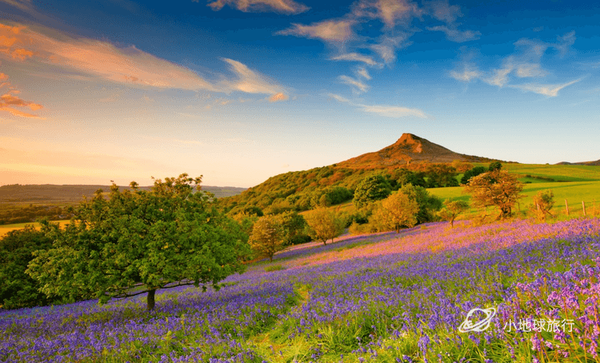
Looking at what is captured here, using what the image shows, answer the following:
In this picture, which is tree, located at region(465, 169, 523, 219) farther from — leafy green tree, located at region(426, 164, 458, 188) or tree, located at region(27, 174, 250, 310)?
leafy green tree, located at region(426, 164, 458, 188)

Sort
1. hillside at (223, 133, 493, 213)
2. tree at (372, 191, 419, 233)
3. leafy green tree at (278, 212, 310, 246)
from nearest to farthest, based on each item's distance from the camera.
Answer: tree at (372, 191, 419, 233) → leafy green tree at (278, 212, 310, 246) → hillside at (223, 133, 493, 213)

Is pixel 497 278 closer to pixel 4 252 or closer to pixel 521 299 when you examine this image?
pixel 521 299

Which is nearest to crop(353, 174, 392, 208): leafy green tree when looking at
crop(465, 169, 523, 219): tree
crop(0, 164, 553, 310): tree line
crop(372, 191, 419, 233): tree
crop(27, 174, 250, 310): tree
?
crop(372, 191, 419, 233): tree

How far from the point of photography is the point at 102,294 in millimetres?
8289

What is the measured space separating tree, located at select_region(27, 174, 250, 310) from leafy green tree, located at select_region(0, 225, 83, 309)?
10894 millimetres

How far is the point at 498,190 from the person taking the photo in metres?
23.4

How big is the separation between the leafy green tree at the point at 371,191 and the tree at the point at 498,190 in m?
44.0

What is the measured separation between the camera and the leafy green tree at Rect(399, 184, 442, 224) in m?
50.0

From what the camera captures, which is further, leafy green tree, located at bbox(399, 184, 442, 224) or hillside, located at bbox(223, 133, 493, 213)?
hillside, located at bbox(223, 133, 493, 213)

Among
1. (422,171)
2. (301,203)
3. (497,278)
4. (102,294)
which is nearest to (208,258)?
(102,294)

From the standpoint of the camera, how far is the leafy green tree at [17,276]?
16.7 metres

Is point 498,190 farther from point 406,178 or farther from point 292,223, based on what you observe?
point 406,178

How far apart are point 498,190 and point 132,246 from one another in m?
25.9

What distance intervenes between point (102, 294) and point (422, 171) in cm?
10698
